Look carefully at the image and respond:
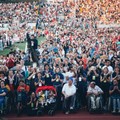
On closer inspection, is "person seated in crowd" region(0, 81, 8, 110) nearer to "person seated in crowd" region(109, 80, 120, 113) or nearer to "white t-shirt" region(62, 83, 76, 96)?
"white t-shirt" region(62, 83, 76, 96)

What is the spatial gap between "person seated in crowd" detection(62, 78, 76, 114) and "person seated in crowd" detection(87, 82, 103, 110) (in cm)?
51

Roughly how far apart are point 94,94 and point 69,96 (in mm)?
800

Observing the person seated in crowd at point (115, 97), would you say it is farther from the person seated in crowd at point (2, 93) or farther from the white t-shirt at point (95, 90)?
the person seated in crowd at point (2, 93)

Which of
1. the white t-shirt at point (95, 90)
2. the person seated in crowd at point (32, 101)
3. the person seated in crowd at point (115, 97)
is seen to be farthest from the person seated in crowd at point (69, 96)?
the person seated in crowd at point (115, 97)

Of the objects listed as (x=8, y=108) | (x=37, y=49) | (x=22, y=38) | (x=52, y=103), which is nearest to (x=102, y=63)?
(x=52, y=103)

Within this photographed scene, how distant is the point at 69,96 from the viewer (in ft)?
36.5

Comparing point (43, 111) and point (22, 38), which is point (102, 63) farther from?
point (22, 38)

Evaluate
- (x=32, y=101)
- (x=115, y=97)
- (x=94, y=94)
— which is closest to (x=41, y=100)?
(x=32, y=101)

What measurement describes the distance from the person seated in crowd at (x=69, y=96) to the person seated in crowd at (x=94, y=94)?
0.51 meters

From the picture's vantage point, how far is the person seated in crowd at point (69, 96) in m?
11.1

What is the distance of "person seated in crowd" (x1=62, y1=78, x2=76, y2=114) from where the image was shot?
36.5 ft

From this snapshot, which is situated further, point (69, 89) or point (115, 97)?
point (69, 89)

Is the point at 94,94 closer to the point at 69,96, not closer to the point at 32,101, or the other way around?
the point at 69,96

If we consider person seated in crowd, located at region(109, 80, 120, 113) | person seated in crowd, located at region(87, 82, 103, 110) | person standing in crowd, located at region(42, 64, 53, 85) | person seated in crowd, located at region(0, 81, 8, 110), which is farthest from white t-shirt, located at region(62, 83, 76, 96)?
person seated in crowd, located at region(0, 81, 8, 110)
